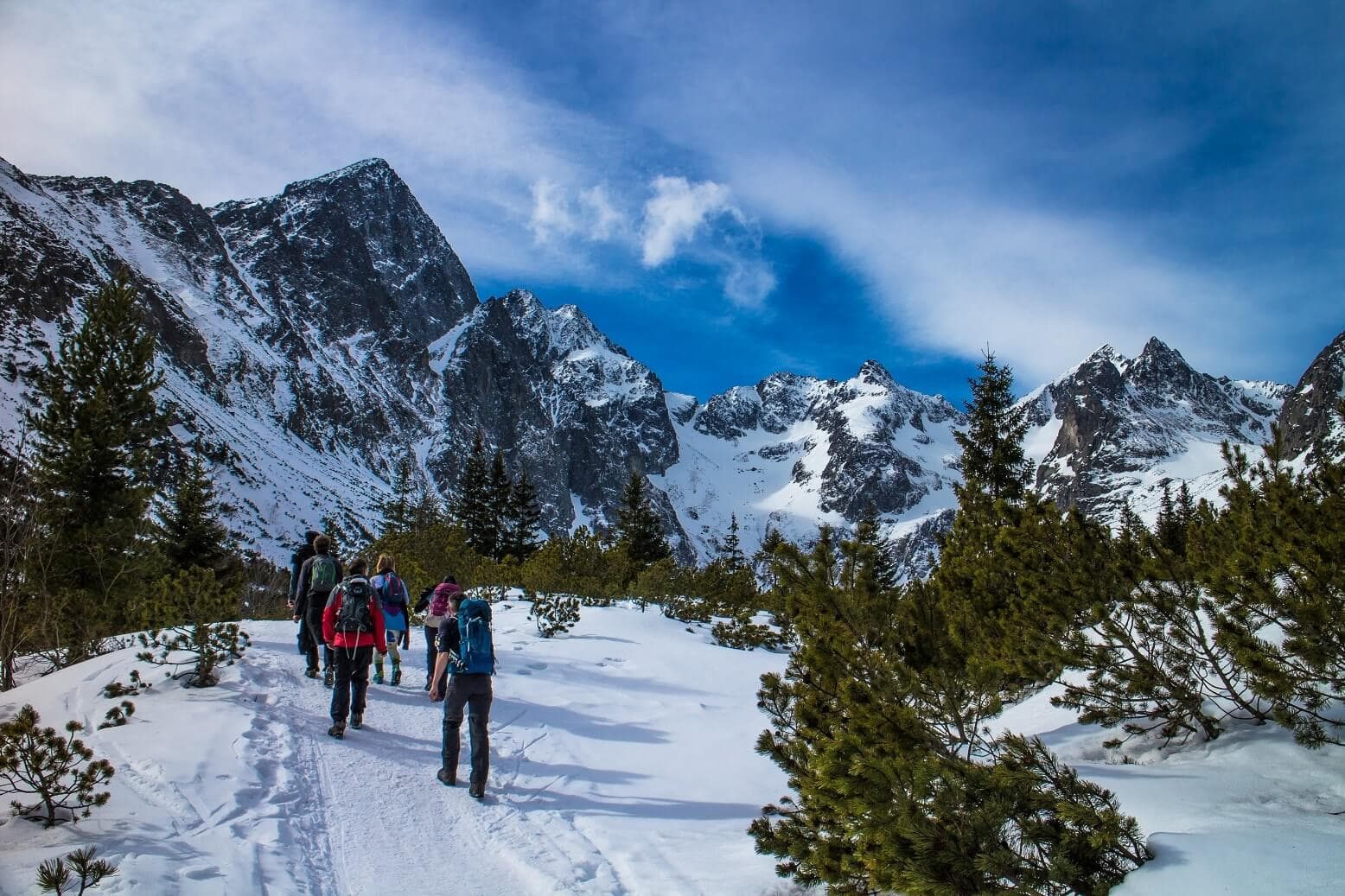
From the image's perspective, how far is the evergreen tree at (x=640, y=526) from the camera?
122 feet

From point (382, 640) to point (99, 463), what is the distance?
11.3 m

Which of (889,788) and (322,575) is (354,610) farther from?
(889,788)

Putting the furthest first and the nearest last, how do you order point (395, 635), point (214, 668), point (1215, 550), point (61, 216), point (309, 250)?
point (309, 250) < point (61, 216) < point (395, 635) < point (214, 668) < point (1215, 550)

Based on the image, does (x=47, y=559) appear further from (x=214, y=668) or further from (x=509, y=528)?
(x=509, y=528)

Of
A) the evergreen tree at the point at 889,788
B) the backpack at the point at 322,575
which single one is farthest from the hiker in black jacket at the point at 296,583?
the evergreen tree at the point at 889,788

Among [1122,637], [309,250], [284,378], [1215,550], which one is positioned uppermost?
[309,250]

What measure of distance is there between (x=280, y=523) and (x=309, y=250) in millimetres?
129567

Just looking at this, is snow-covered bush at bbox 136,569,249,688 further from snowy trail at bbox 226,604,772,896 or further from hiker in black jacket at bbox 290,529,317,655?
hiker in black jacket at bbox 290,529,317,655

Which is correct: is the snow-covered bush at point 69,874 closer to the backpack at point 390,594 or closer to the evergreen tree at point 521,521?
the backpack at point 390,594

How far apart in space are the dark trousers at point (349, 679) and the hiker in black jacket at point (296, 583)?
204 cm

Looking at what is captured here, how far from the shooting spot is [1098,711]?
439 centimetres

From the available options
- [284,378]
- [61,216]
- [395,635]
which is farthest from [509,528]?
[61,216]

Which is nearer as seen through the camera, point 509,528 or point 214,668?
point 214,668

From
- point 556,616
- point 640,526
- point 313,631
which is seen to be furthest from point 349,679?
point 640,526
